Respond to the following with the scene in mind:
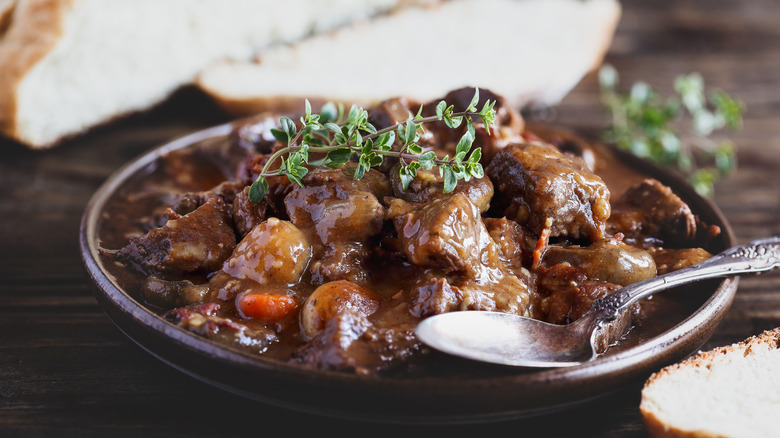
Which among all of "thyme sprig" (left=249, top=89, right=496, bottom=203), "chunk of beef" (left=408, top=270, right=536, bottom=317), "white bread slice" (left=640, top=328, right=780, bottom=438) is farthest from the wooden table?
"thyme sprig" (left=249, top=89, right=496, bottom=203)

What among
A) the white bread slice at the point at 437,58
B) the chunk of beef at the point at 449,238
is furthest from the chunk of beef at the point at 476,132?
the white bread slice at the point at 437,58

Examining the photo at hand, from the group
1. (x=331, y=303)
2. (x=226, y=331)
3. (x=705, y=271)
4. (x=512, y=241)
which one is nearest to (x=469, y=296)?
(x=512, y=241)

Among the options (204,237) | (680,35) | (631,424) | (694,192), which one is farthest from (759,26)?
(204,237)

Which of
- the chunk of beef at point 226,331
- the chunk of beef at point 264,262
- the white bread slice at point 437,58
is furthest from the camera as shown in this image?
Result: the white bread slice at point 437,58

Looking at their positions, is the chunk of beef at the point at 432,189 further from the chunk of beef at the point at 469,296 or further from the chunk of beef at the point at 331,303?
the chunk of beef at the point at 331,303

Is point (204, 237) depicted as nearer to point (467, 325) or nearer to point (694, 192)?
point (467, 325)

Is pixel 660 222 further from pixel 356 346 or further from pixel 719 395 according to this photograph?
pixel 356 346

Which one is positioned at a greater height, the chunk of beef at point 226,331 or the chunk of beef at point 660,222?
the chunk of beef at point 226,331
